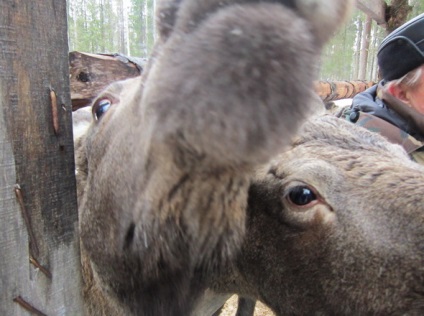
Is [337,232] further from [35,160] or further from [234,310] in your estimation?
[234,310]

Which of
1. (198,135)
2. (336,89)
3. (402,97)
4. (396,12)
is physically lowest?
(336,89)

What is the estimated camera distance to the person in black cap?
316 centimetres

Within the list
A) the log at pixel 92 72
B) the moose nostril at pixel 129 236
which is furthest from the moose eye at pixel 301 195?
the log at pixel 92 72

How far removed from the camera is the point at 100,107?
80.1 inches

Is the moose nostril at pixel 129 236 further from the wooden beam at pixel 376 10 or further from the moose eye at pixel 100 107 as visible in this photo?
the wooden beam at pixel 376 10

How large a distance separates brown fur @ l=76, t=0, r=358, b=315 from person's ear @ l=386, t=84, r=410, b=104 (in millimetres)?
2537

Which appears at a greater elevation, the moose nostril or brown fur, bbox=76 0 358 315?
brown fur, bbox=76 0 358 315

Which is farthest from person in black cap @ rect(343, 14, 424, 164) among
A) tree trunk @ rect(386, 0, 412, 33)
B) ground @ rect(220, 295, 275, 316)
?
tree trunk @ rect(386, 0, 412, 33)

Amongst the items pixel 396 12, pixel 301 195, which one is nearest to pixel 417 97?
pixel 301 195

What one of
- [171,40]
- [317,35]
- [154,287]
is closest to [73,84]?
[154,287]

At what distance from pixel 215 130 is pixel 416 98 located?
2.93 metres

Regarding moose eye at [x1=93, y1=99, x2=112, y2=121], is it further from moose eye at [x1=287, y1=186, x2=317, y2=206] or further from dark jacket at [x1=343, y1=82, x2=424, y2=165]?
dark jacket at [x1=343, y1=82, x2=424, y2=165]

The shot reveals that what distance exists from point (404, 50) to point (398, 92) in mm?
363

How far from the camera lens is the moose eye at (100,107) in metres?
2.01
